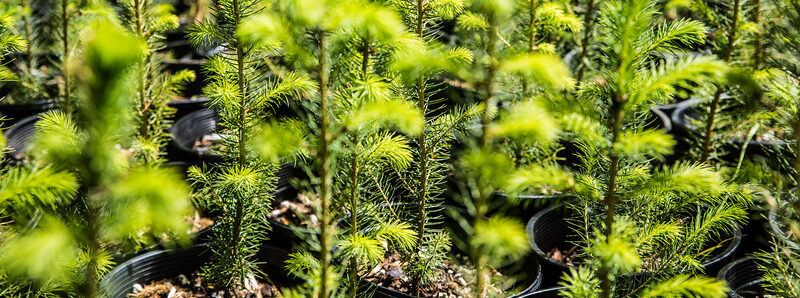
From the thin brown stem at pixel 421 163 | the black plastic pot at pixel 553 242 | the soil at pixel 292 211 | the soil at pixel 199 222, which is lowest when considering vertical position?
the soil at pixel 292 211

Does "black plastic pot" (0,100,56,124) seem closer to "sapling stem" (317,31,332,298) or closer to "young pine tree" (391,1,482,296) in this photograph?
"young pine tree" (391,1,482,296)

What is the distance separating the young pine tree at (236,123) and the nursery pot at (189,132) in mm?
1366

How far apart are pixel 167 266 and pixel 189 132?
1709 mm

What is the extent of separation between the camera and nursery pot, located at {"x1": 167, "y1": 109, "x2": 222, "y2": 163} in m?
3.67

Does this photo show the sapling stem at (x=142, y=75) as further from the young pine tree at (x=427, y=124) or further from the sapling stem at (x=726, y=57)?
the sapling stem at (x=726, y=57)

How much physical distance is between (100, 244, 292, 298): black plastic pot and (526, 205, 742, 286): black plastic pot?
3.69ft

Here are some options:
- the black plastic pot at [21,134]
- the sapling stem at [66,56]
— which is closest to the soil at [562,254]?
the sapling stem at [66,56]

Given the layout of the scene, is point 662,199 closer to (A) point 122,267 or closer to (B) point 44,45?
(A) point 122,267

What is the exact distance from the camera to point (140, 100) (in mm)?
2959

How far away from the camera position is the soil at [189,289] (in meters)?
2.59

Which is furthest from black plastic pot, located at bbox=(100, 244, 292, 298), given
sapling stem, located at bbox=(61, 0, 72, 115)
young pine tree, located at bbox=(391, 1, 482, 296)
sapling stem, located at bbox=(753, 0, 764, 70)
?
sapling stem, located at bbox=(753, 0, 764, 70)

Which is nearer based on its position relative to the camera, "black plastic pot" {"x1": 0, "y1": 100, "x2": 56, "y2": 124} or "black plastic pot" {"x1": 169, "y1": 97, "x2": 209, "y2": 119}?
"black plastic pot" {"x1": 0, "y1": 100, "x2": 56, "y2": 124}

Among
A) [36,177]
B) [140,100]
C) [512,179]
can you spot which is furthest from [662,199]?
[140,100]

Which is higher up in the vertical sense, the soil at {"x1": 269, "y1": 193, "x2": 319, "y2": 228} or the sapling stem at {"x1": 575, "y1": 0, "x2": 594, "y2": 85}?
the sapling stem at {"x1": 575, "y1": 0, "x2": 594, "y2": 85}
